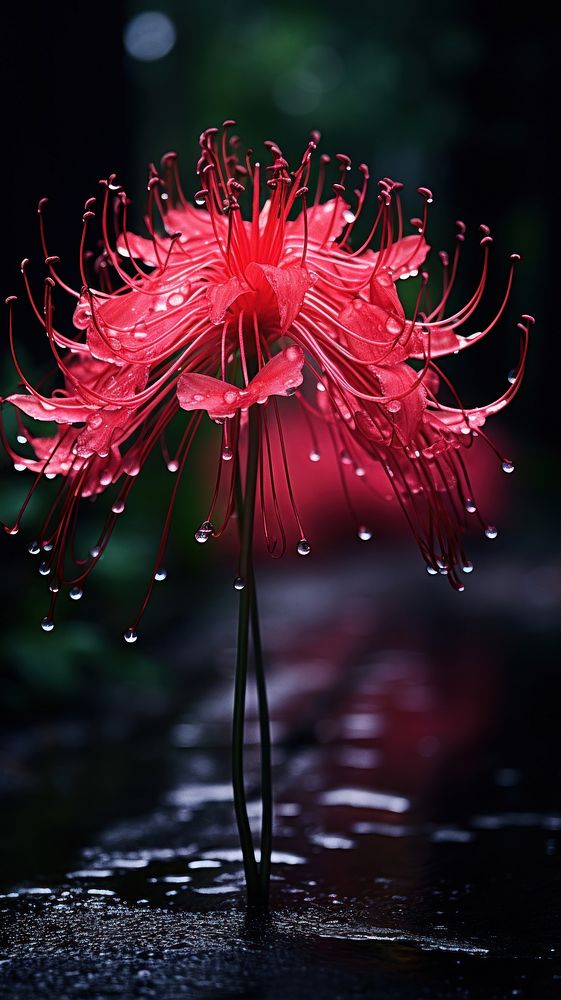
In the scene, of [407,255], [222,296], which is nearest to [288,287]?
[222,296]

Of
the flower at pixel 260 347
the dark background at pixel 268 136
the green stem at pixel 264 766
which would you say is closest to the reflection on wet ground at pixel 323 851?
the green stem at pixel 264 766

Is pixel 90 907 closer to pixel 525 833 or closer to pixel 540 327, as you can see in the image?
pixel 525 833

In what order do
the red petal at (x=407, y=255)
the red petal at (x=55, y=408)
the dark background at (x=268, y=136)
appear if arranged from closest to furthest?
the red petal at (x=55, y=408), the red petal at (x=407, y=255), the dark background at (x=268, y=136)

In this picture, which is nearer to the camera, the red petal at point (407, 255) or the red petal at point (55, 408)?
the red petal at point (55, 408)

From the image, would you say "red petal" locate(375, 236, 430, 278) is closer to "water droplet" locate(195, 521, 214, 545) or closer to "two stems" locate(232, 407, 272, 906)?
"two stems" locate(232, 407, 272, 906)

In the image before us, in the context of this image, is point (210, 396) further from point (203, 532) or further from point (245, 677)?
point (245, 677)

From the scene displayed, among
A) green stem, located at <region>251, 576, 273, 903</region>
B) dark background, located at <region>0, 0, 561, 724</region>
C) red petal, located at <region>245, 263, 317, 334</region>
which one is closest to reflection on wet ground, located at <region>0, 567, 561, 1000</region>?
green stem, located at <region>251, 576, 273, 903</region>

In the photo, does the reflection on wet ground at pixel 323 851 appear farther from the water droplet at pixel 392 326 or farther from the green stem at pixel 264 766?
the water droplet at pixel 392 326
